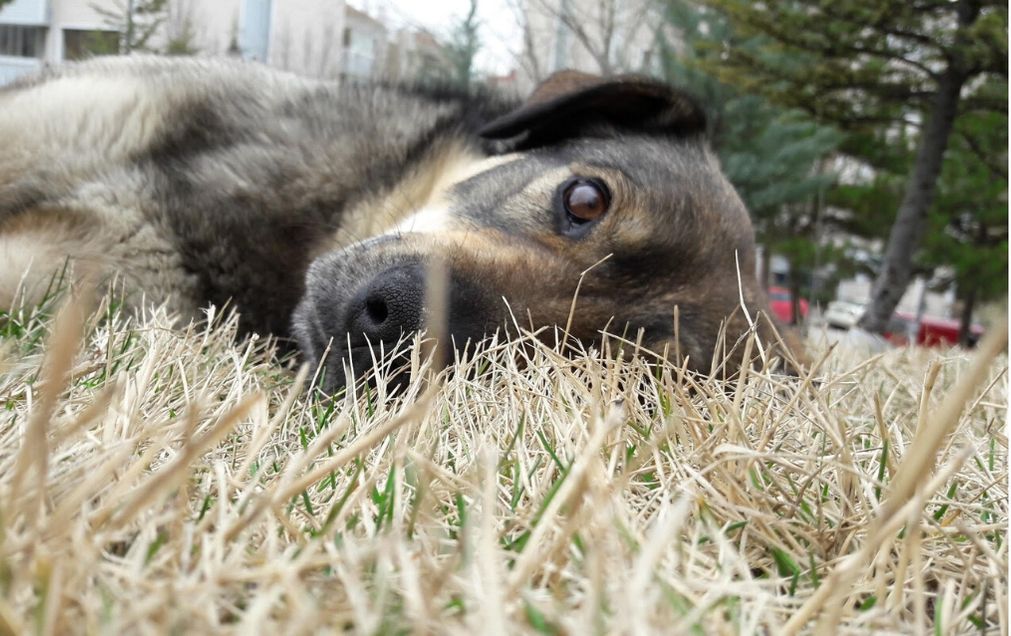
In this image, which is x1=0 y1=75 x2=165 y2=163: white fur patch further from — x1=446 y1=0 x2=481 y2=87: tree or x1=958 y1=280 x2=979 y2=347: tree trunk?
x1=958 y1=280 x2=979 y2=347: tree trunk

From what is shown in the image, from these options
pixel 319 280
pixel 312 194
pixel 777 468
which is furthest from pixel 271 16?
pixel 777 468

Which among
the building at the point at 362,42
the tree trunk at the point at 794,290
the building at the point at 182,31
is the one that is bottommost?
the tree trunk at the point at 794,290

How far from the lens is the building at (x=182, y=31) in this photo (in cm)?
440

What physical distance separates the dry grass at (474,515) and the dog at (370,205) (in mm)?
380

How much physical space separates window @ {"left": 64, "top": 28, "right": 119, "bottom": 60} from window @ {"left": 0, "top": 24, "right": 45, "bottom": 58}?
34 centimetres

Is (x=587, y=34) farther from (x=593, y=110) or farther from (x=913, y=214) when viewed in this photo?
(x=593, y=110)

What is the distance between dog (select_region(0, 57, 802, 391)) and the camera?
78.8 inches

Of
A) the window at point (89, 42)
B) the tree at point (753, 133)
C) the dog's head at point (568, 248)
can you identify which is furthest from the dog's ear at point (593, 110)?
the tree at point (753, 133)

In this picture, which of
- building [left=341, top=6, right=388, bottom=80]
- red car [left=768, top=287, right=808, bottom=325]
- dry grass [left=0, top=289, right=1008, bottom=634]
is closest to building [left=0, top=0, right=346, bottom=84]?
building [left=341, top=6, right=388, bottom=80]

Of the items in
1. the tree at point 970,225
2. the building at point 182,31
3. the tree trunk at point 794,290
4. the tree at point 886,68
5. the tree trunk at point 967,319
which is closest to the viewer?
the building at point 182,31

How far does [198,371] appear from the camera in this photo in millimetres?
1732

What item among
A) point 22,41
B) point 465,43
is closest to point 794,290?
point 465,43

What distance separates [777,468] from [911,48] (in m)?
9.95

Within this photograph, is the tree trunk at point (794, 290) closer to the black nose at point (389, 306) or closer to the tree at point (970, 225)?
the tree at point (970, 225)
